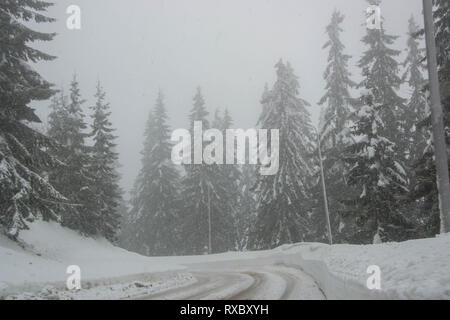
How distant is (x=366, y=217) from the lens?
1964 cm

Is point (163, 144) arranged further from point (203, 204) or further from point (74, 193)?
point (74, 193)

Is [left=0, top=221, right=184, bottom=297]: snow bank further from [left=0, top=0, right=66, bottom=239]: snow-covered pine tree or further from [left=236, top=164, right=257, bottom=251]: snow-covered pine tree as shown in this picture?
[left=236, top=164, right=257, bottom=251]: snow-covered pine tree

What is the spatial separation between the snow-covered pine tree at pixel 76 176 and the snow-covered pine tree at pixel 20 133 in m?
9.84

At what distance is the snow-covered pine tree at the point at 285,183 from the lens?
32406 mm

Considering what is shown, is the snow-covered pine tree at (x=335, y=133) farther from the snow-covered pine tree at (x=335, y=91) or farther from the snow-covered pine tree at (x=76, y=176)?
the snow-covered pine tree at (x=76, y=176)

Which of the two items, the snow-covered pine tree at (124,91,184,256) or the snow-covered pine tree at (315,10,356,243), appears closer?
the snow-covered pine tree at (315,10,356,243)

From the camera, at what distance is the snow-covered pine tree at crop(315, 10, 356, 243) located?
2923 cm

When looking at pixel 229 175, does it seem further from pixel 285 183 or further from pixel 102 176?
pixel 102 176

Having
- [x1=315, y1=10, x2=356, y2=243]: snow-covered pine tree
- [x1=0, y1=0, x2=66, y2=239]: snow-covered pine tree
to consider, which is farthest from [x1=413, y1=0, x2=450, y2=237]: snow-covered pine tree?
[x1=0, y1=0, x2=66, y2=239]: snow-covered pine tree

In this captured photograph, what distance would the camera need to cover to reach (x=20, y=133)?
1695cm
